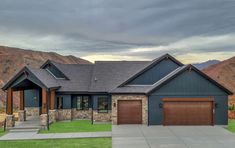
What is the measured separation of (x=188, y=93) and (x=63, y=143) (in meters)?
11.6

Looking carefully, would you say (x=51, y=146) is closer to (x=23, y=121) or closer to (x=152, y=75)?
(x=23, y=121)

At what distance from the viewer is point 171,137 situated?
2041 centimetres

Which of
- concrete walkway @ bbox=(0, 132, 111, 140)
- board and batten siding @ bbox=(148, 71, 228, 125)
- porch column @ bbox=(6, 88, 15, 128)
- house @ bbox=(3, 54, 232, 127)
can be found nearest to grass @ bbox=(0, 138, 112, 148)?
concrete walkway @ bbox=(0, 132, 111, 140)

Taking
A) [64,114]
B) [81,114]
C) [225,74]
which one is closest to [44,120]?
[64,114]

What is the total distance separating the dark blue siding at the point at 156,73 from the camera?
27112 mm

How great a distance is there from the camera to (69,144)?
60.8 feet

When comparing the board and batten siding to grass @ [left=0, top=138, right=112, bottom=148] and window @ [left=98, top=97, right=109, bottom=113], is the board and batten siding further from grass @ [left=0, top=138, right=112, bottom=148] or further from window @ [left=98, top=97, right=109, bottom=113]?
grass @ [left=0, top=138, right=112, bottom=148]

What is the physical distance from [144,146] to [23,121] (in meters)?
13.9

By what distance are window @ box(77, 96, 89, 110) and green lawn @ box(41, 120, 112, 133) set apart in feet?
6.84

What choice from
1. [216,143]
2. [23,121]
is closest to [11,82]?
[23,121]

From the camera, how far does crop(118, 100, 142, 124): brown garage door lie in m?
26.0

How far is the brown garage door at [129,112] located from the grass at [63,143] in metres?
6.39

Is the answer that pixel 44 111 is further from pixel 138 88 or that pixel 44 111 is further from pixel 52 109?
pixel 138 88

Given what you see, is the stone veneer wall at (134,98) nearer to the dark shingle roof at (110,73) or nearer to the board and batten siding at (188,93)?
the board and batten siding at (188,93)
